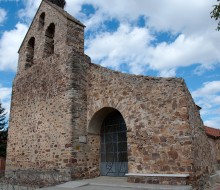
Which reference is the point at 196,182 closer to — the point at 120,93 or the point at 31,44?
the point at 120,93

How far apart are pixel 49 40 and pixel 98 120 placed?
5.21 metres

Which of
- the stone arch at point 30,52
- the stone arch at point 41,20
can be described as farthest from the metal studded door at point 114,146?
the stone arch at point 41,20

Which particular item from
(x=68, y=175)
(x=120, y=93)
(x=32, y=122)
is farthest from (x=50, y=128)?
(x=120, y=93)

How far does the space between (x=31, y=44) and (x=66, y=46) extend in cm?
412

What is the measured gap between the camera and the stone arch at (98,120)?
10602 millimetres

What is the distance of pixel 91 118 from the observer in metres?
10.6

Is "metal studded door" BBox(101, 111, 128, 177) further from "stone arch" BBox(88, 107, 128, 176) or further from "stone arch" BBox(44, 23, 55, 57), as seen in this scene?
"stone arch" BBox(44, 23, 55, 57)

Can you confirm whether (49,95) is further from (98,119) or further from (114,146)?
(114,146)

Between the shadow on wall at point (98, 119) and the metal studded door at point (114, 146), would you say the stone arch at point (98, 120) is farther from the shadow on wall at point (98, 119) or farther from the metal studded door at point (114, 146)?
the metal studded door at point (114, 146)

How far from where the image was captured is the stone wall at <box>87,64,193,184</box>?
7.82m

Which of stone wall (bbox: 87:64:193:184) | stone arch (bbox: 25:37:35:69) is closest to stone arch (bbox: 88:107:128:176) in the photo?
stone wall (bbox: 87:64:193:184)

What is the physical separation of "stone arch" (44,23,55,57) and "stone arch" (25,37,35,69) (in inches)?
62.4

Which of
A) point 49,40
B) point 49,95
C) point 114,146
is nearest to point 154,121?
point 114,146

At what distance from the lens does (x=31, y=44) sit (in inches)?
566
